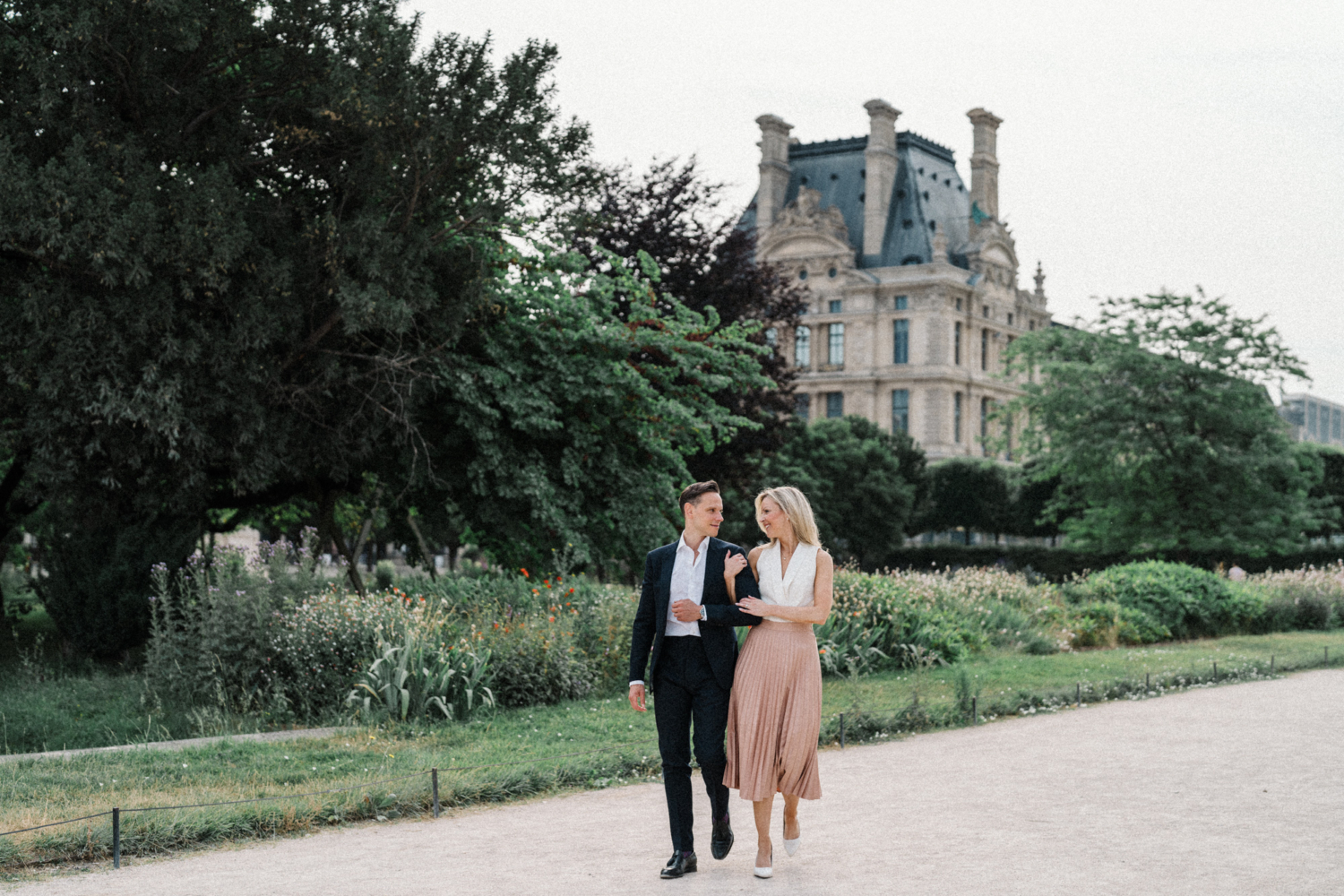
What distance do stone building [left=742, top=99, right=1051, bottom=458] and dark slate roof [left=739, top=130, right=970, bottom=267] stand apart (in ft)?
0.26

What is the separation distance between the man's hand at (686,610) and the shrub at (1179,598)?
53.3 ft

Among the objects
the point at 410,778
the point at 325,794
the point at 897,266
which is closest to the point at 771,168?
the point at 897,266

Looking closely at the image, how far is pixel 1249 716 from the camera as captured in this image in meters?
12.5

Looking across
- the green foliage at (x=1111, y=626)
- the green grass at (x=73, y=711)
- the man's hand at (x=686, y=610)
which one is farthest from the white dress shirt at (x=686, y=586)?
the green foliage at (x=1111, y=626)

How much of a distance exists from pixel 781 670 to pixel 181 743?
17.4 ft

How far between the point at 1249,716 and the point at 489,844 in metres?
8.49

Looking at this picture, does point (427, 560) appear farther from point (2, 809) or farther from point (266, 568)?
point (2, 809)

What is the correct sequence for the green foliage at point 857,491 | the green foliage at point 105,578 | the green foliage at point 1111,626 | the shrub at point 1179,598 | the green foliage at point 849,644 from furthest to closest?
the green foliage at point 857,491
the shrub at point 1179,598
the green foliage at point 1111,626
the green foliage at point 105,578
the green foliage at point 849,644

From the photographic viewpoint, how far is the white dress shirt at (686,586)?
621 cm

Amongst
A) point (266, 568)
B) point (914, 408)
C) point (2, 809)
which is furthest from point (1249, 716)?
point (914, 408)

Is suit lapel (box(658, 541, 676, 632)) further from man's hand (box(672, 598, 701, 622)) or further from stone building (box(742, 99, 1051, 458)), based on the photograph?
stone building (box(742, 99, 1051, 458))

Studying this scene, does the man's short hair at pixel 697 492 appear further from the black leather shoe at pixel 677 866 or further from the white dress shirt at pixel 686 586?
the black leather shoe at pixel 677 866

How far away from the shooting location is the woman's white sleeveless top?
619 cm

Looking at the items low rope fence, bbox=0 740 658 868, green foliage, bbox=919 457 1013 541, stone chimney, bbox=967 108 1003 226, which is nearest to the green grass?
low rope fence, bbox=0 740 658 868
